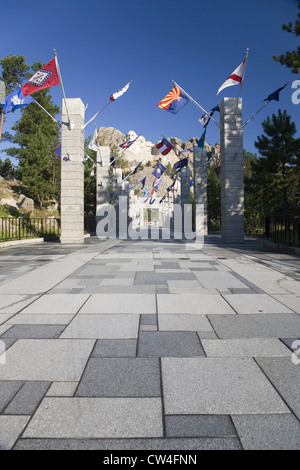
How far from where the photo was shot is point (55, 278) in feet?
22.0

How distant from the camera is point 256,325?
12.3 feet

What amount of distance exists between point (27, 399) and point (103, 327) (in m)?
1.53

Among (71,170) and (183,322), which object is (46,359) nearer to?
(183,322)

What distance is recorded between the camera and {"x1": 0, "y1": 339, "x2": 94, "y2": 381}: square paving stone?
8.29ft

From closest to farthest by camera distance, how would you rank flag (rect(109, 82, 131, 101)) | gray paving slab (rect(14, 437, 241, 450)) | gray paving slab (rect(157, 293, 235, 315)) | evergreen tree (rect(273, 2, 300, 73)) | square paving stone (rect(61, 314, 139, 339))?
gray paving slab (rect(14, 437, 241, 450)), square paving stone (rect(61, 314, 139, 339)), gray paving slab (rect(157, 293, 235, 315)), evergreen tree (rect(273, 2, 300, 73)), flag (rect(109, 82, 131, 101))

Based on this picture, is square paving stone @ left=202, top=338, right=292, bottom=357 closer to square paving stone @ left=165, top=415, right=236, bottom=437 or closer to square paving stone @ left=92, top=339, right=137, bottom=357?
square paving stone @ left=92, top=339, right=137, bottom=357

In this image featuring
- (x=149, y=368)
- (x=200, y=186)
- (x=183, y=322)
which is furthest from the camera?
(x=200, y=186)

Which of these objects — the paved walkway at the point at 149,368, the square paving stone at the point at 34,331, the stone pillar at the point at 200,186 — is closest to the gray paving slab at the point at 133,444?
the paved walkway at the point at 149,368

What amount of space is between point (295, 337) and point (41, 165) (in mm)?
33133

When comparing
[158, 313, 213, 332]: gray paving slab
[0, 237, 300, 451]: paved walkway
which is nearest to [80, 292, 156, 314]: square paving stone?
[0, 237, 300, 451]: paved walkway

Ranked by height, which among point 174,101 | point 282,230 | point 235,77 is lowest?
point 282,230

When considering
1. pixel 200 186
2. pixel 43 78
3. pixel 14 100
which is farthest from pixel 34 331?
pixel 200 186

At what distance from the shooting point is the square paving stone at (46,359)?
8.29ft

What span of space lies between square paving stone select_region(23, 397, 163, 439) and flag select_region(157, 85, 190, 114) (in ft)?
58.1
